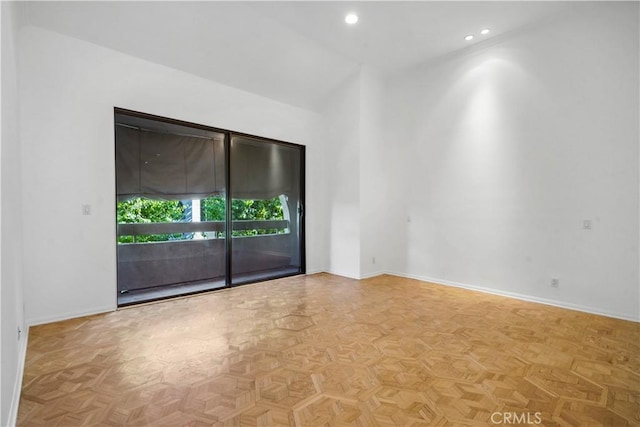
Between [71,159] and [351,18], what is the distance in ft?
11.5

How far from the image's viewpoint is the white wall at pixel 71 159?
305 centimetres

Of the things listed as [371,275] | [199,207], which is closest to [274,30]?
[199,207]

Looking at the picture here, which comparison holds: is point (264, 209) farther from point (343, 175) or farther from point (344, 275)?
point (344, 275)

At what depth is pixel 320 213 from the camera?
18.6 ft

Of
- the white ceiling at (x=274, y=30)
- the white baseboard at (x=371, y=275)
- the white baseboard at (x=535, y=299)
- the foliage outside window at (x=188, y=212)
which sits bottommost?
the white baseboard at (x=535, y=299)

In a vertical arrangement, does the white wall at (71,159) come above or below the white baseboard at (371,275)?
above

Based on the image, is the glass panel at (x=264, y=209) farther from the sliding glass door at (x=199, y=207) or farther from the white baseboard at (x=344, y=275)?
the white baseboard at (x=344, y=275)

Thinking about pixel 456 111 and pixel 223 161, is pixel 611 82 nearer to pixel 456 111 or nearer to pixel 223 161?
pixel 456 111

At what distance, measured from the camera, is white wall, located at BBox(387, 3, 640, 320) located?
11.2 feet

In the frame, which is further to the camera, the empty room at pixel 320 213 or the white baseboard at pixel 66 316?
the white baseboard at pixel 66 316

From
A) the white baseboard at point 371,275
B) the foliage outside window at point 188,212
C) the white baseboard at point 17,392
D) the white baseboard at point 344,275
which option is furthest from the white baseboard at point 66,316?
the white baseboard at point 371,275

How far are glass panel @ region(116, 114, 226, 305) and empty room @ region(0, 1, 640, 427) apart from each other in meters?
0.03

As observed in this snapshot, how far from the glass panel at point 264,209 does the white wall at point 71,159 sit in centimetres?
144

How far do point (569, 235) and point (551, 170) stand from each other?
31.6 inches
